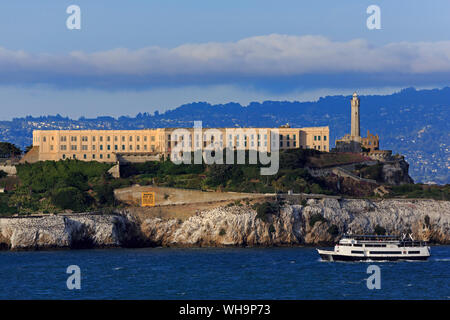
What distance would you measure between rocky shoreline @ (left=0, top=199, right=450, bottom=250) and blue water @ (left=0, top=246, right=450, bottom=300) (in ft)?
15.3

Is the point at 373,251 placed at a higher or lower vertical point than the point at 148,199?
lower

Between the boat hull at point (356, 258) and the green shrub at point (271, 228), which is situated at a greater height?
the green shrub at point (271, 228)

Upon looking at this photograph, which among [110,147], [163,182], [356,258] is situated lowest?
[356,258]

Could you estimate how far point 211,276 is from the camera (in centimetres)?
10012

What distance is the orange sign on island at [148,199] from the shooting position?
141 meters

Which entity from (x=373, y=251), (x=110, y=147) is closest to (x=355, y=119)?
(x=110, y=147)

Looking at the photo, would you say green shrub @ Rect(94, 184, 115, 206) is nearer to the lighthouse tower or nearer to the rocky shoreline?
the rocky shoreline

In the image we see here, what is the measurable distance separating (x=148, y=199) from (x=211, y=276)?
4295cm

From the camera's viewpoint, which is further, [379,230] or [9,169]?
[9,169]

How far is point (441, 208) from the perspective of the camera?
14850cm

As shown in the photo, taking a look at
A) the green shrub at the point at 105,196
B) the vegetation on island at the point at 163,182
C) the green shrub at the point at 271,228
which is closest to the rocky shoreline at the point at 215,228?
the green shrub at the point at 271,228

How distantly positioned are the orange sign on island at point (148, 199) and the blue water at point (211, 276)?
673 inches

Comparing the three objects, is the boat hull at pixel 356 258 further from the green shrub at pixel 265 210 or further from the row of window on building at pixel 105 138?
the row of window on building at pixel 105 138

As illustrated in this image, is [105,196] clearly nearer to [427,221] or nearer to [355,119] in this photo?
[427,221]
